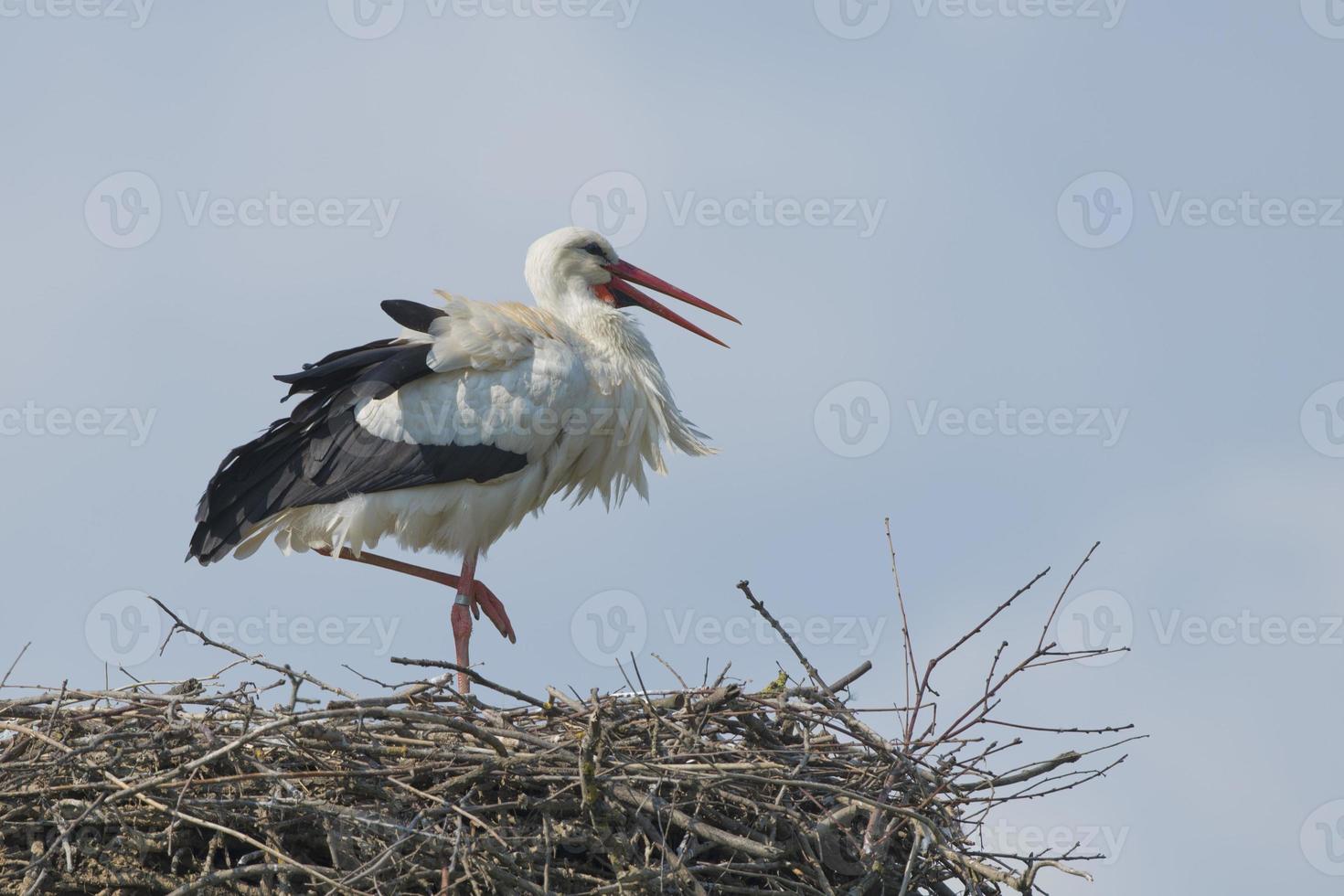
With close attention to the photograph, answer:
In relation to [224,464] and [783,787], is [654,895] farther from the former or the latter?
[224,464]

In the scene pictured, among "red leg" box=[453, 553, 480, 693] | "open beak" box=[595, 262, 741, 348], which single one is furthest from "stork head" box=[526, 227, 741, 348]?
"red leg" box=[453, 553, 480, 693]

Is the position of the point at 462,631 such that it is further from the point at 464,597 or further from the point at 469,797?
the point at 469,797

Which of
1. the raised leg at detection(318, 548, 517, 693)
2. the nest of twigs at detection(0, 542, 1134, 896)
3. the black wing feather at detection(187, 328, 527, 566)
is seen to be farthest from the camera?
the raised leg at detection(318, 548, 517, 693)

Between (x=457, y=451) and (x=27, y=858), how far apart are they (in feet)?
7.57

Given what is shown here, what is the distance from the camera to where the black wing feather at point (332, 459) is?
6.12m

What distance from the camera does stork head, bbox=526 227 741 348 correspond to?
6914 millimetres

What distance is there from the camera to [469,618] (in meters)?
6.57

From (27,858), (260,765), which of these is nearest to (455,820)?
(260,765)

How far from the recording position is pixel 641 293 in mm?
7062

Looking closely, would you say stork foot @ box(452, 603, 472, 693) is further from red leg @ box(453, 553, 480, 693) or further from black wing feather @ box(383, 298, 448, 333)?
black wing feather @ box(383, 298, 448, 333)

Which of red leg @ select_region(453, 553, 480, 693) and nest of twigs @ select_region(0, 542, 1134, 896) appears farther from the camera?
red leg @ select_region(453, 553, 480, 693)

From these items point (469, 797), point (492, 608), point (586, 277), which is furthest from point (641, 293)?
point (469, 797)

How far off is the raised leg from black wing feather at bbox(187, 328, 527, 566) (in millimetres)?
466

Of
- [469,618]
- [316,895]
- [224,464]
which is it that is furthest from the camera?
[469,618]
